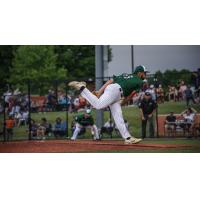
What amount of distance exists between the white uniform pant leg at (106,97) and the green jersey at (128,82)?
0.33ft

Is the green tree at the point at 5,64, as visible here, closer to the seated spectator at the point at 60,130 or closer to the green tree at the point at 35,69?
the green tree at the point at 35,69

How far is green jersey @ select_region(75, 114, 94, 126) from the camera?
65.5 feet

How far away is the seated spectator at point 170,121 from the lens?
19938mm

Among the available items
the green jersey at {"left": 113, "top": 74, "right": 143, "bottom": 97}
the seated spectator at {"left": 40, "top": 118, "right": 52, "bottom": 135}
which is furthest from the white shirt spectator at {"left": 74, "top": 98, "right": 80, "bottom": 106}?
the green jersey at {"left": 113, "top": 74, "right": 143, "bottom": 97}

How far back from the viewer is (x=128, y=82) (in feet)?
64.6

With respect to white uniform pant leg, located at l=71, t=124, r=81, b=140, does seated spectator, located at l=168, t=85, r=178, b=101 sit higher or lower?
higher

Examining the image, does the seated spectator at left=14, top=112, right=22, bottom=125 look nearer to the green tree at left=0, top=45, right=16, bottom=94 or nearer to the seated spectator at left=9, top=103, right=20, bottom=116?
the seated spectator at left=9, top=103, right=20, bottom=116

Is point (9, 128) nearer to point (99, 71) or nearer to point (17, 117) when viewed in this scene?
point (17, 117)

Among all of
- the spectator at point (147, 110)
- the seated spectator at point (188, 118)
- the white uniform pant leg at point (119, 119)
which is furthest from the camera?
the spectator at point (147, 110)

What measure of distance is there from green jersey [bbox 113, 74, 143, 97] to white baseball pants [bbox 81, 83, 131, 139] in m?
0.09

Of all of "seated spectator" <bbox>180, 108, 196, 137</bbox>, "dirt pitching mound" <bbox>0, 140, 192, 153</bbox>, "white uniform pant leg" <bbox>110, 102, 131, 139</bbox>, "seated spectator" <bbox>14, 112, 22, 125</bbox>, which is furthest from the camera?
"seated spectator" <bbox>14, 112, 22, 125</bbox>

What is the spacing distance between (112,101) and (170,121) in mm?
1236

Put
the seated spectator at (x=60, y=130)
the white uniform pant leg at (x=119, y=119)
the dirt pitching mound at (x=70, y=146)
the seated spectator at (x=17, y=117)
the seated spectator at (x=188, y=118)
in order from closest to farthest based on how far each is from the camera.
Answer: the dirt pitching mound at (x=70, y=146), the white uniform pant leg at (x=119, y=119), the seated spectator at (x=188, y=118), the seated spectator at (x=60, y=130), the seated spectator at (x=17, y=117)

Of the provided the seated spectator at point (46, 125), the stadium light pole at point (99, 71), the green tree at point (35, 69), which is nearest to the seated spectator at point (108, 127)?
the stadium light pole at point (99, 71)
